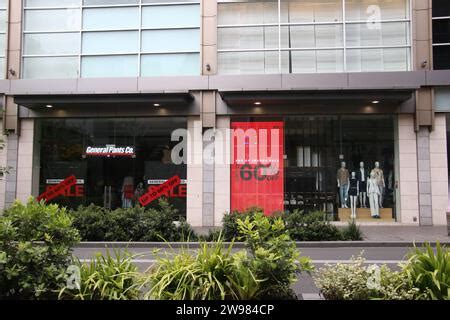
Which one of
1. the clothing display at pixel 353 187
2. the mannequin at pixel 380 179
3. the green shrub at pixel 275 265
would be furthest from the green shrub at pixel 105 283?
the mannequin at pixel 380 179

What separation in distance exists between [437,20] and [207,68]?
9.90m

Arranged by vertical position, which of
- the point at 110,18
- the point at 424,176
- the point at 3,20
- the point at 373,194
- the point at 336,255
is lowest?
the point at 336,255

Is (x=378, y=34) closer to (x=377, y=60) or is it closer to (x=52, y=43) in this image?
(x=377, y=60)

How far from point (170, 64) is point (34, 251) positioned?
563 inches

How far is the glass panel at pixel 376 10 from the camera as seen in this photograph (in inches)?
685

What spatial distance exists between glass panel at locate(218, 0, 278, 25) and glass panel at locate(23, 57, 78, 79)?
6897mm

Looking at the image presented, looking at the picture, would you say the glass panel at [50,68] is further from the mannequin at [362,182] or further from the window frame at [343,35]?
the mannequin at [362,182]

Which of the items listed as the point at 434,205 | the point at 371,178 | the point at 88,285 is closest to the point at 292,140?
the point at 371,178

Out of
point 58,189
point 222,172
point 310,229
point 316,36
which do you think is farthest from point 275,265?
point 58,189

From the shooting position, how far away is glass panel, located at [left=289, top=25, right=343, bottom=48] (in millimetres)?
17469

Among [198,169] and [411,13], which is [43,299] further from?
[411,13]

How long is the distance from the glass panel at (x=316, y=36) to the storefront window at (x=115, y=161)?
20.2 feet

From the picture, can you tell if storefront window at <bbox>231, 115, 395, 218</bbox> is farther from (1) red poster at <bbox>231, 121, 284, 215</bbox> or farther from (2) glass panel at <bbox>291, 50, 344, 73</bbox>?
(2) glass panel at <bbox>291, 50, 344, 73</bbox>

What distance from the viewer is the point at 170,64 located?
17.7 metres
